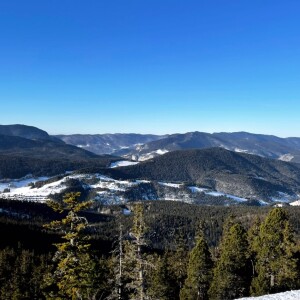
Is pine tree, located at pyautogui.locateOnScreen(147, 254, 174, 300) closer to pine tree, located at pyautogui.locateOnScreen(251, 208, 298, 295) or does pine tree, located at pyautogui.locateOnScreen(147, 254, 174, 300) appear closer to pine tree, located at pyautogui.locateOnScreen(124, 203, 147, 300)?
pine tree, located at pyautogui.locateOnScreen(251, 208, 298, 295)

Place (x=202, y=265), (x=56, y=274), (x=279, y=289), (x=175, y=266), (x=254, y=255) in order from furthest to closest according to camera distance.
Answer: (x=175, y=266) → (x=254, y=255) → (x=202, y=265) → (x=279, y=289) → (x=56, y=274)

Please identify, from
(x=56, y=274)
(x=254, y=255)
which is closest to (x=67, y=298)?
(x=56, y=274)

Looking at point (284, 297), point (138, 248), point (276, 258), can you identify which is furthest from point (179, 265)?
point (284, 297)

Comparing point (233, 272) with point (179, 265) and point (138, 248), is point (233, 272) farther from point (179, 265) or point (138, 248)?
point (138, 248)

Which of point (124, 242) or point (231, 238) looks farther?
point (231, 238)

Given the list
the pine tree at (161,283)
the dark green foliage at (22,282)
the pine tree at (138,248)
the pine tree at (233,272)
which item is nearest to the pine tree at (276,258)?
the pine tree at (233,272)

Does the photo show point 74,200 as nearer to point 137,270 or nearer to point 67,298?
point 67,298

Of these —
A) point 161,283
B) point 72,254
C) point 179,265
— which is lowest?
point 179,265
